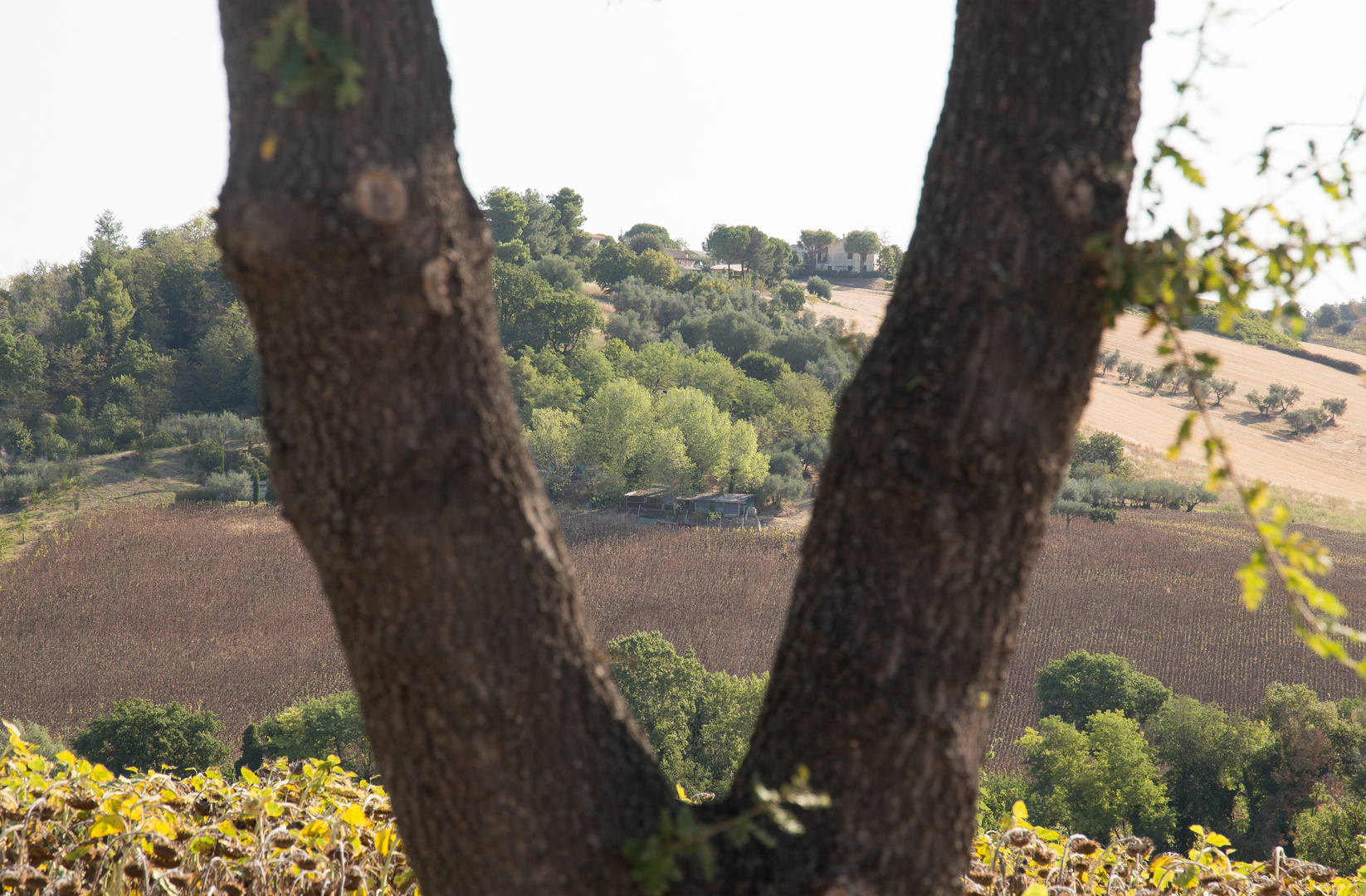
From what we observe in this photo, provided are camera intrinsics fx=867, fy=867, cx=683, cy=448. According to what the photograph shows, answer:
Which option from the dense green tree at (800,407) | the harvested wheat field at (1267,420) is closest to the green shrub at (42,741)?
the dense green tree at (800,407)

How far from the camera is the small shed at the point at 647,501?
30500 mm

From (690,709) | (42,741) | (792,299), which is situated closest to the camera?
(42,741)

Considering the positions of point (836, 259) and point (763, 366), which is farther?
point (836, 259)

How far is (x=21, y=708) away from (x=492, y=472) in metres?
18.9

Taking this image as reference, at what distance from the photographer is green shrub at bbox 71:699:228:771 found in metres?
12.8

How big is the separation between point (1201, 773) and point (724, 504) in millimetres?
17850

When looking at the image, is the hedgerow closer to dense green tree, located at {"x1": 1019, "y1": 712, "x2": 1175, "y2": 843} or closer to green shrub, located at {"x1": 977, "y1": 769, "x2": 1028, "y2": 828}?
green shrub, located at {"x1": 977, "y1": 769, "x2": 1028, "y2": 828}

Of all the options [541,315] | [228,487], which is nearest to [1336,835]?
[228,487]

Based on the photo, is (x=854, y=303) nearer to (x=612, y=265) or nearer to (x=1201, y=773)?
(x=612, y=265)

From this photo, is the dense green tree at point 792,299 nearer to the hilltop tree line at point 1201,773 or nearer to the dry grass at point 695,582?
the dry grass at point 695,582

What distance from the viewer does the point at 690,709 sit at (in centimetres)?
1388

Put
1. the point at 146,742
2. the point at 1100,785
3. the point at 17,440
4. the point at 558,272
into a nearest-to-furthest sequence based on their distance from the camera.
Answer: the point at 146,742 → the point at 1100,785 → the point at 17,440 → the point at 558,272

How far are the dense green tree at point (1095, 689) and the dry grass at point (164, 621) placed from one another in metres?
13.6

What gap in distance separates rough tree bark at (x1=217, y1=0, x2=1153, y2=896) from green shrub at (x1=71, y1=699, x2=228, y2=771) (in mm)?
14153
